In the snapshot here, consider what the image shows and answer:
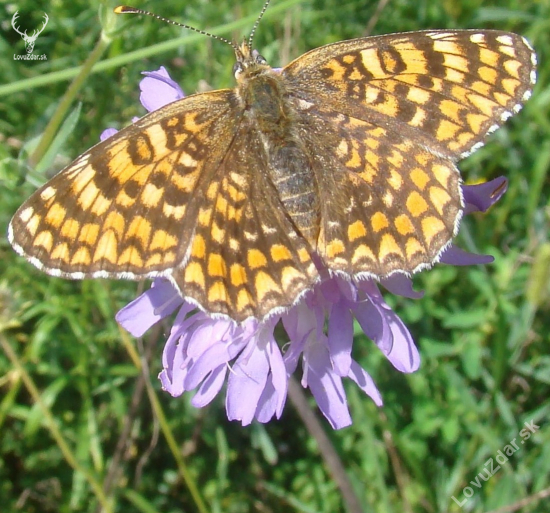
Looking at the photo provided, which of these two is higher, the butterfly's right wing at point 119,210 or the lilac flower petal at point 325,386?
the butterfly's right wing at point 119,210

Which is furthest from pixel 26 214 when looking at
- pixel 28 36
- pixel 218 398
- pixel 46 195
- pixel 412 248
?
pixel 28 36

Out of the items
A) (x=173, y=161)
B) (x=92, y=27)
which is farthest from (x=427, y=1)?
(x=173, y=161)

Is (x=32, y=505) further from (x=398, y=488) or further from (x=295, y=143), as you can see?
(x=295, y=143)

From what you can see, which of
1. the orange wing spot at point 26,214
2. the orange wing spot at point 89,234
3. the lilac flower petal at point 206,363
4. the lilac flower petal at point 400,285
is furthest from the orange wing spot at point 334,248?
the orange wing spot at point 26,214

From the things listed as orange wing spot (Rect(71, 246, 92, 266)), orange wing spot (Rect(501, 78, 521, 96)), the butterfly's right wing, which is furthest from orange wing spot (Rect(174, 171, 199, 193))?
orange wing spot (Rect(501, 78, 521, 96))

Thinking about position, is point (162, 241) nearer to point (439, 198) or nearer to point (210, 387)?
point (210, 387)

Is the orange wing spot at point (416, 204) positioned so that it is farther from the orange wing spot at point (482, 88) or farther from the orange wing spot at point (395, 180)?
the orange wing spot at point (482, 88)
